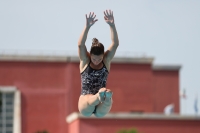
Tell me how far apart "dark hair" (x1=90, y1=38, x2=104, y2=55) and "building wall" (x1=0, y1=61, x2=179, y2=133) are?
56899mm

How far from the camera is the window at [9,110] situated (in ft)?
275

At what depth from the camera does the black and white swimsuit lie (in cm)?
2722

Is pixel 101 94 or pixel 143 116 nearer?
pixel 101 94

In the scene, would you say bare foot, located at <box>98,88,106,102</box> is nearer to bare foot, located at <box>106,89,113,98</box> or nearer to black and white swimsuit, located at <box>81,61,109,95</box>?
bare foot, located at <box>106,89,113,98</box>

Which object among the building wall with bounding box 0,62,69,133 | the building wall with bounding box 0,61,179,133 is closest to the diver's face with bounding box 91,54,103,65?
the building wall with bounding box 0,61,179,133

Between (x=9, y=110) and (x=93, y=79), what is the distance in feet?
190

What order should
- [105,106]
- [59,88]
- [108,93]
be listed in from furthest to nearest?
[59,88] < [105,106] < [108,93]

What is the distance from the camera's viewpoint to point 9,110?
84.6 m

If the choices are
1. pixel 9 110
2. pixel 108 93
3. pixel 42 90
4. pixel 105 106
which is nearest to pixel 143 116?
pixel 42 90

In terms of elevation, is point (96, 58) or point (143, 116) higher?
point (143, 116)

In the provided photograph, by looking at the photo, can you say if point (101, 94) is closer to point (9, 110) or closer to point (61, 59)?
point (61, 59)

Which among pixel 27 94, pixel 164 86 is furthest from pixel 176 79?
pixel 27 94

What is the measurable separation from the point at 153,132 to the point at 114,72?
320 inches

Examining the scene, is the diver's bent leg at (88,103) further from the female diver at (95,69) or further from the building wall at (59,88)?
the building wall at (59,88)
